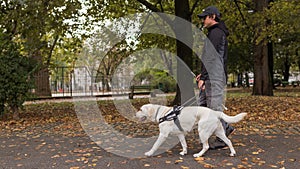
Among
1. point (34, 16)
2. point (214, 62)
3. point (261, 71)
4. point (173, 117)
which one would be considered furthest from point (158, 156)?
point (261, 71)

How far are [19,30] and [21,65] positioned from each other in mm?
2277

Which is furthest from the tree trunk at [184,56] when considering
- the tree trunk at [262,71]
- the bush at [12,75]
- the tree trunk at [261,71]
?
the tree trunk at [262,71]

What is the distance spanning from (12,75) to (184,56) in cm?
618

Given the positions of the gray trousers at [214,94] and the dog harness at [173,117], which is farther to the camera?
the gray trousers at [214,94]

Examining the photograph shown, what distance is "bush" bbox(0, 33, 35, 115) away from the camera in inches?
408

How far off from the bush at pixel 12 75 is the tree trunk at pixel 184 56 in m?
5.37

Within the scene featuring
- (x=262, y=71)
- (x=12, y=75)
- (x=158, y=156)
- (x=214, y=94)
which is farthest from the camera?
(x=262, y=71)

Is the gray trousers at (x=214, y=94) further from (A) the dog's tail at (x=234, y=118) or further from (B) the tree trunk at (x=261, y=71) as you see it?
(B) the tree trunk at (x=261, y=71)

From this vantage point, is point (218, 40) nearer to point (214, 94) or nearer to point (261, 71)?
point (214, 94)

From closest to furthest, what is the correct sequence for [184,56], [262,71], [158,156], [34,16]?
[158,156], [34,16], [184,56], [262,71]

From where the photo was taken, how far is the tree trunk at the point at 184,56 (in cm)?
1221

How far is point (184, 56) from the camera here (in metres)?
12.6

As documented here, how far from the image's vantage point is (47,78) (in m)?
24.7

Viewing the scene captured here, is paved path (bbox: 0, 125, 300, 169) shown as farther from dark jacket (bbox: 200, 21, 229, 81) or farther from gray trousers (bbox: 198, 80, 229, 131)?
dark jacket (bbox: 200, 21, 229, 81)
